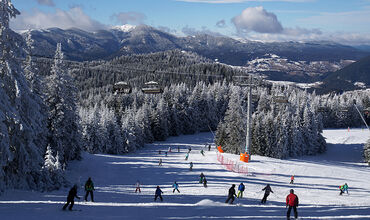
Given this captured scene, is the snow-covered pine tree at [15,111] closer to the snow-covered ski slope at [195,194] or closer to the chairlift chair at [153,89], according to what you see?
the snow-covered ski slope at [195,194]

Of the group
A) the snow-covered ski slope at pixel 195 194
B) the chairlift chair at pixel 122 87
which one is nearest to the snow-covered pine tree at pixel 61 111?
the snow-covered ski slope at pixel 195 194

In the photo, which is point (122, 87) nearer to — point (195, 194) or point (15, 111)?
point (195, 194)

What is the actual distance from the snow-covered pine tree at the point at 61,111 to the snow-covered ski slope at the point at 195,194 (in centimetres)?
320

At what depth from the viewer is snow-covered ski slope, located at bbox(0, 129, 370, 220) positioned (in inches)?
636

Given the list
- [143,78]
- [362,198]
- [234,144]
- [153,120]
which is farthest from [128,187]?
[143,78]

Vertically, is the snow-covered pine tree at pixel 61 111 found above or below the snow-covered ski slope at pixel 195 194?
above

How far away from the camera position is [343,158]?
261 ft

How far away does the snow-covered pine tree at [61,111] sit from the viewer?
31.8 meters

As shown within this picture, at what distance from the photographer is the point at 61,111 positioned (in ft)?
106

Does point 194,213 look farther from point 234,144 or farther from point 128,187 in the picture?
point 234,144

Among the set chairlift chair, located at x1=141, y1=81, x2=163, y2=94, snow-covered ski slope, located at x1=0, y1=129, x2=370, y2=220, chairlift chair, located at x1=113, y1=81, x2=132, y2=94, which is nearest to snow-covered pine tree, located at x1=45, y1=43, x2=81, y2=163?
snow-covered ski slope, located at x1=0, y1=129, x2=370, y2=220

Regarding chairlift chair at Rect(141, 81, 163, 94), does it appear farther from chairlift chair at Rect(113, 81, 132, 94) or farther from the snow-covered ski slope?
the snow-covered ski slope

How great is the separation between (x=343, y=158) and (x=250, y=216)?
72950 mm

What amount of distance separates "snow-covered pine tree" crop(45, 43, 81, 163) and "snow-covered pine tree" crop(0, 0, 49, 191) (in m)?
10.5
